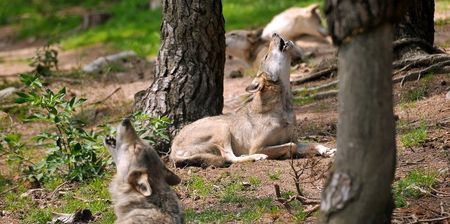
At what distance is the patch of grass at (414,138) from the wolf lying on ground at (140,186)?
10.5 ft

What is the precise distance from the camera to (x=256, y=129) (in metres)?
9.97

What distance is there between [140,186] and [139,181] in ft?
0.13

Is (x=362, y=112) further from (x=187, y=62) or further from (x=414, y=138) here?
(x=187, y=62)

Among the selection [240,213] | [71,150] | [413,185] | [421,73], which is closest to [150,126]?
[71,150]

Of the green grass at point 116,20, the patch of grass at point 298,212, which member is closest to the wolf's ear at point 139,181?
the patch of grass at point 298,212

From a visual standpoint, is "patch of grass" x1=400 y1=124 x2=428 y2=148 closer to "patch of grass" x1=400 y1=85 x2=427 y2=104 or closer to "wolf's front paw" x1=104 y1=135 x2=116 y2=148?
"patch of grass" x1=400 y1=85 x2=427 y2=104

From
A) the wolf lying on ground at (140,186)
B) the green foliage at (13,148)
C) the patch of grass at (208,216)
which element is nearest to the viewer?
the wolf lying on ground at (140,186)

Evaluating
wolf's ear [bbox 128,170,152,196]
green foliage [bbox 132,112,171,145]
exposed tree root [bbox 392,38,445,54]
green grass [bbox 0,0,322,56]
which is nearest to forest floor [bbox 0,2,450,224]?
green foliage [bbox 132,112,171,145]

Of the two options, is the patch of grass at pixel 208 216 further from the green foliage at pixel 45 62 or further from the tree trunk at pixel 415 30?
the green foliage at pixel 45 62

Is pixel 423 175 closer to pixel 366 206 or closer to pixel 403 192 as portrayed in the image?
pixel 403 192

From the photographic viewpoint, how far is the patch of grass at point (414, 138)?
9.22 metres

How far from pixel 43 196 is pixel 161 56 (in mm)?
2177

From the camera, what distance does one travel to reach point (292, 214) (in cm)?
749

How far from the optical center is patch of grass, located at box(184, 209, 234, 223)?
25.4 ft
